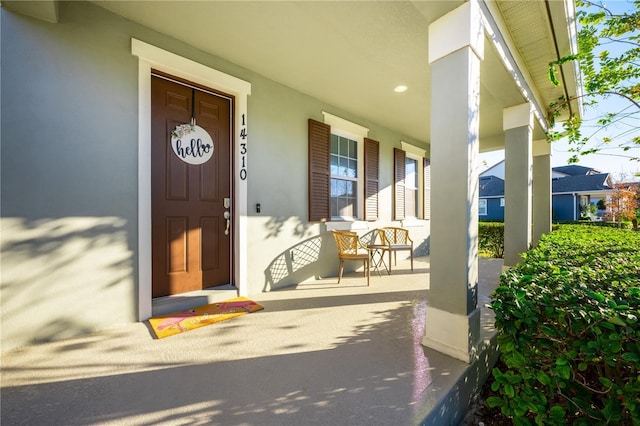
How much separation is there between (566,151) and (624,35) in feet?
3.90

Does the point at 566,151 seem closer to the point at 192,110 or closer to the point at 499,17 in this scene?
the point at 499,17

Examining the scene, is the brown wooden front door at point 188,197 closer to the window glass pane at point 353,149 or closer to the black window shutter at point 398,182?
the window glass pane at point 353,149

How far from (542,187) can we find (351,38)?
5.02 meters

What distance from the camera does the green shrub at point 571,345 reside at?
104 centimetres

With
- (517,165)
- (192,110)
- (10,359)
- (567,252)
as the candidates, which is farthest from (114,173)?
(517,165)

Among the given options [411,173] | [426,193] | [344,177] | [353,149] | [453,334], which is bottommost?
A: [453,334]

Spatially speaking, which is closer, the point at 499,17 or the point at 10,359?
the point at 10,359

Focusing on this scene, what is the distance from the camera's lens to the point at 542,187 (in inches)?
213

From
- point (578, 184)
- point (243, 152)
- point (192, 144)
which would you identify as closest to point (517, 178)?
point (243, 152)

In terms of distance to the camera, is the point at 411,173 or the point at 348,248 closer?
the point at 348,248

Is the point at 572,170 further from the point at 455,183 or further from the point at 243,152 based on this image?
the point at 243,152

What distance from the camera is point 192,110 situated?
3.04 m

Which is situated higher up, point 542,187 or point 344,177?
point 344,177

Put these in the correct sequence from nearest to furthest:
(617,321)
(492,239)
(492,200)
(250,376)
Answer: (617,321)
(250,376)
(492,239)
(492,200)
